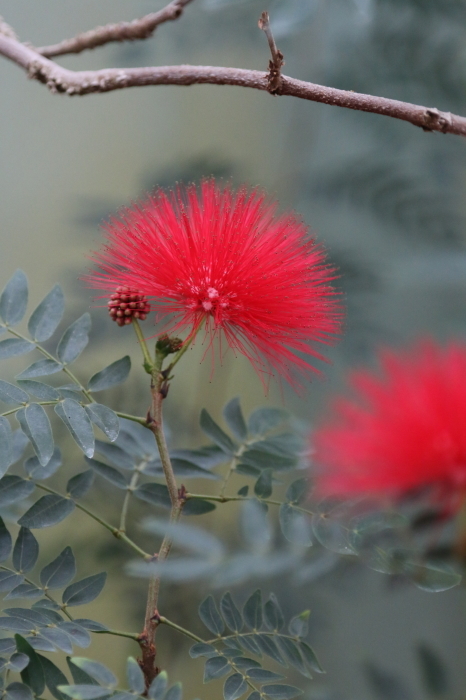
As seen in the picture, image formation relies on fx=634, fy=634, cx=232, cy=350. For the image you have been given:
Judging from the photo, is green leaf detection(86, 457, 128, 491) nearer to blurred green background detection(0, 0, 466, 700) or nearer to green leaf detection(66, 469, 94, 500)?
green leaf detection(66, 469, 94, 500)

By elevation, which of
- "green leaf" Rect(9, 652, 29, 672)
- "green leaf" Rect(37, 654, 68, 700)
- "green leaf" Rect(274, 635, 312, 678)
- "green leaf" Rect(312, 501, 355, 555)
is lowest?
"green leaf" Rect(37, 654, 68, 700)

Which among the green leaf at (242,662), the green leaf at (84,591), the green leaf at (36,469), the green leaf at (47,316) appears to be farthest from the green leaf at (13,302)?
the green leaf at (242,662)

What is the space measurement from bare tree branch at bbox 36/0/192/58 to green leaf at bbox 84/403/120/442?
32 centimetres

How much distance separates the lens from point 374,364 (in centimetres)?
100

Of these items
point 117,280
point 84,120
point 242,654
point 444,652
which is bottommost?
point 444,652

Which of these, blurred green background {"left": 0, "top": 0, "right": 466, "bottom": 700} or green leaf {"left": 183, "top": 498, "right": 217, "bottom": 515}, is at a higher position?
blurred green background {"left": 0, "top": 0, "right": 466, "bottom": 700}

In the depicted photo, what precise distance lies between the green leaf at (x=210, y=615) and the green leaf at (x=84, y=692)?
5.1 inches

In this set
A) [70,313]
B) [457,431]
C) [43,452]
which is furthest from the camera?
[70,313]

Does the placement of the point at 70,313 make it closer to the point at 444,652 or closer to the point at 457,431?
the point at 457,431

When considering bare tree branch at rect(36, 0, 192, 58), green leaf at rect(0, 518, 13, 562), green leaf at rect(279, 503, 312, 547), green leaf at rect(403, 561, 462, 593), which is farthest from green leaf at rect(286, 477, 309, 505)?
bare tree branch at rect(36, 0, 192, 58)

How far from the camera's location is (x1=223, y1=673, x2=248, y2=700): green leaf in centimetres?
42

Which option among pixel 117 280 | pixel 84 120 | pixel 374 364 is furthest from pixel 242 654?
pixel 84 120

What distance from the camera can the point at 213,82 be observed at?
47 centimetres

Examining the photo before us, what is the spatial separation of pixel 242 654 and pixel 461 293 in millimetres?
902
